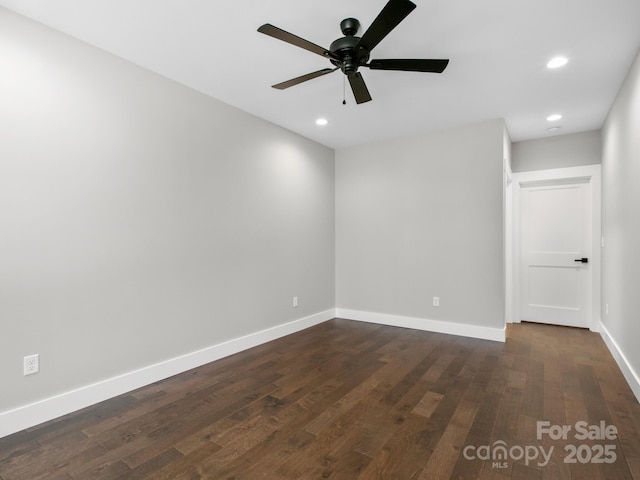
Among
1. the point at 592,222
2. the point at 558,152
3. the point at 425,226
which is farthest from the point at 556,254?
the point at 425,226

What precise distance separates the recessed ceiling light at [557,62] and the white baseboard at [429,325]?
8.87 ft

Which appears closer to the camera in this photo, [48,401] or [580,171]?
[48,401]

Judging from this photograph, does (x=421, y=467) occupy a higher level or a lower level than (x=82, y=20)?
lower

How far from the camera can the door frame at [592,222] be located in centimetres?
430

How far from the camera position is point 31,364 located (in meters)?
2.17

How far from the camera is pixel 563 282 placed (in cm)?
462

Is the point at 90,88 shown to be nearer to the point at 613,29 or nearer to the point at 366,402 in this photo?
the point at 366,402

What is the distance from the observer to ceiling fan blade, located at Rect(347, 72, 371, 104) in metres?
2.28

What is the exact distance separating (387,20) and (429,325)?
142 inches

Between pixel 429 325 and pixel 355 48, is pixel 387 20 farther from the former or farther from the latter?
pixel 429 325

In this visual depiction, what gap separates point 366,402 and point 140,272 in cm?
204

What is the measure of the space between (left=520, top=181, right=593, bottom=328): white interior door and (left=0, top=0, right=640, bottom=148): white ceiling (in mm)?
1298

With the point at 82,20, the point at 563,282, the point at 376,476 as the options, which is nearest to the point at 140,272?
the point at 82,20

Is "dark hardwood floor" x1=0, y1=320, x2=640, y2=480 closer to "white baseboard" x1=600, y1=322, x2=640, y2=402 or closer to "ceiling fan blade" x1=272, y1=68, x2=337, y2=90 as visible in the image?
"white baseboard" x1=600, y1=322, x2=640, y2=402
